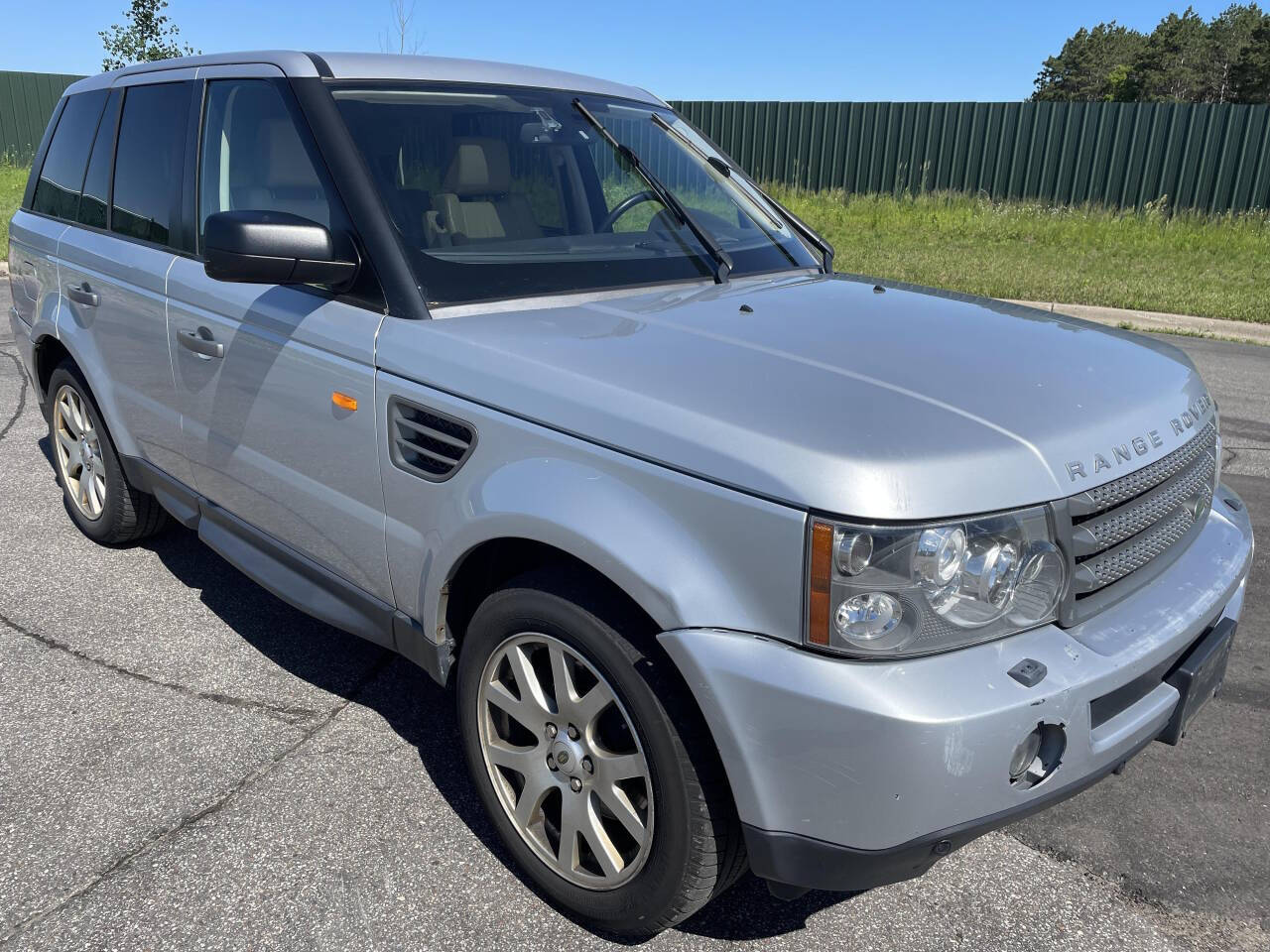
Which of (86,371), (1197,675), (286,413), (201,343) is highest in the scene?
(201,343)

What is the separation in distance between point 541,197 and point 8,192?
20478mm

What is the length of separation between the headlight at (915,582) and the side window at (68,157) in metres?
3.96

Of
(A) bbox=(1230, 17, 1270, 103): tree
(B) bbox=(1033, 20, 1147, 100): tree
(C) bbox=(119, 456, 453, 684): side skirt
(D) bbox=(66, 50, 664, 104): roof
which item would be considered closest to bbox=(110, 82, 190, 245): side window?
(D) bbox=(66, 50, 664, 104): roof

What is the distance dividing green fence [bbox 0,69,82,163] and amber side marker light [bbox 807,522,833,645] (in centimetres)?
3129

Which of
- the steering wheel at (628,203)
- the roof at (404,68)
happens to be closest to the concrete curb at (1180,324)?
the roof at (404,68)

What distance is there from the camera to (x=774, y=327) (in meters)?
2.58

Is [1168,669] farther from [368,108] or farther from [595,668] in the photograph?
[368,108]

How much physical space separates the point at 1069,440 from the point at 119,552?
13.5 feet

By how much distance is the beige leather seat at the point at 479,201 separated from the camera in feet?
9.43

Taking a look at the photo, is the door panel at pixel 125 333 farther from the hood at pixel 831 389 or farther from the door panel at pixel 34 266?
the hood at pixel 831 389

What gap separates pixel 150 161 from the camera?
384 cm

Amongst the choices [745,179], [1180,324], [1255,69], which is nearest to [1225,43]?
[1255,69]

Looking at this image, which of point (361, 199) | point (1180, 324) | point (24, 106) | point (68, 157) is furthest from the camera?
point (24, 106)

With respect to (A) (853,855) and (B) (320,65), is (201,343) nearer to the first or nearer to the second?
(B) (320,65)
